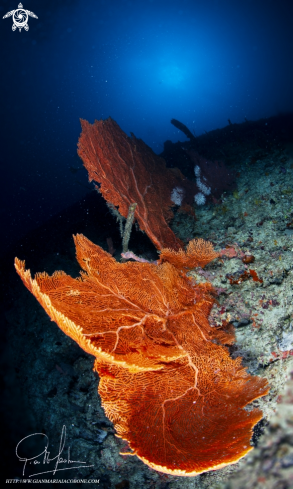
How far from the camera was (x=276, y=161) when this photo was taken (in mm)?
5730

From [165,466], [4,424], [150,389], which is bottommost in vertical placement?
[4,424]

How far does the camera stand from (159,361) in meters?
2.60

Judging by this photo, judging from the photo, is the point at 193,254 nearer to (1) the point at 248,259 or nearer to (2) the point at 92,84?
(1) the point at 248,259

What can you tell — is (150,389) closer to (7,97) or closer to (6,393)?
(6,393)

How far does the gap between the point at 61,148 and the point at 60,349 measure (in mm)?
99542

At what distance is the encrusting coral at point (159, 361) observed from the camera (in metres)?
2.25

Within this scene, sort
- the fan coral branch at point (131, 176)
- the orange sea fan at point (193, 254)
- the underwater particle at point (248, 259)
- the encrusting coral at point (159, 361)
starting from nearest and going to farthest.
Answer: the encrusting coral at point (159, 361), the orange sea fan at point (193, 254), the underwater particle at point (248, 259), the fan coral branch at point (131, 176)

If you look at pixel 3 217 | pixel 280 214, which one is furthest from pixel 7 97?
pixel 280 214
